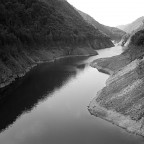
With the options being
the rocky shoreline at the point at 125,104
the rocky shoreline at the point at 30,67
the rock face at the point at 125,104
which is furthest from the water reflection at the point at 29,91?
the rock face at the point at 125,104

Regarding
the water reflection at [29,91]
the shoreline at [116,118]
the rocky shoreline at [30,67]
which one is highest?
the shoreline at [116,118]

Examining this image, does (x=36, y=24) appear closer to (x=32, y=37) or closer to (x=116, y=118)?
(x=32, y=37)

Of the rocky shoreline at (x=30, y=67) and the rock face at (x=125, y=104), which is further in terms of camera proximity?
the rocky shoreline at (x=30, y=67)

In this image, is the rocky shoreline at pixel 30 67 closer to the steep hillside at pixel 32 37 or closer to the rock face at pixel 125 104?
the steep hillside at pixel 32 37

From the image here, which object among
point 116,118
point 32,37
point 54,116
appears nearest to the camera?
point 116,118

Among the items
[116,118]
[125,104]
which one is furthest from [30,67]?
[116,118]
